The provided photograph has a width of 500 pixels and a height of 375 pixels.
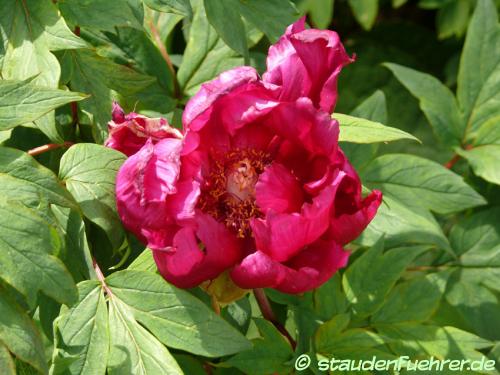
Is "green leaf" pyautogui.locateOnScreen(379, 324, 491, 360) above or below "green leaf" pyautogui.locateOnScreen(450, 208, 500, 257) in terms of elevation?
above

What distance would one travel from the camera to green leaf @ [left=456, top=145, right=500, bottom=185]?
64.0 inches

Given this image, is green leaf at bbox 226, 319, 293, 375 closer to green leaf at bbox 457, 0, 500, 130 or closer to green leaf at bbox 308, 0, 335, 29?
green leaf at bbox 457, 0, 500, 130

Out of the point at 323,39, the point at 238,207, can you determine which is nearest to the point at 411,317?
the point at 238,207

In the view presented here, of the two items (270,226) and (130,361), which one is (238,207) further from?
(130,361)

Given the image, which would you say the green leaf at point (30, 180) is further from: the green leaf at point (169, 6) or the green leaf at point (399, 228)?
the green leaf at point (399, 228)

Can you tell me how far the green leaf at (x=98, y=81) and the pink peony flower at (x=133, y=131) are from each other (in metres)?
0.07

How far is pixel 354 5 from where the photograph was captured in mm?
2434

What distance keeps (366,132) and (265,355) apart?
0.35m

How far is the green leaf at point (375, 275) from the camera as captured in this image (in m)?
1.42

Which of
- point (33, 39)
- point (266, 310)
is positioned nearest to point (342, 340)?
point (266, 310)

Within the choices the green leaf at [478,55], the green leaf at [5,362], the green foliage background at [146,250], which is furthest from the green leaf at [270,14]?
the green leaf at [5,362]

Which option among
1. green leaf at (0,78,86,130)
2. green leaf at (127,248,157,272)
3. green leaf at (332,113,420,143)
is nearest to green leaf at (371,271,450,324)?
green leaf at (332,113,420,143)

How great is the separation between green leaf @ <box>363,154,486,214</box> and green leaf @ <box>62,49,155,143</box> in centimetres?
50

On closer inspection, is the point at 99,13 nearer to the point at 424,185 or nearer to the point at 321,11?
the point at 424,185
